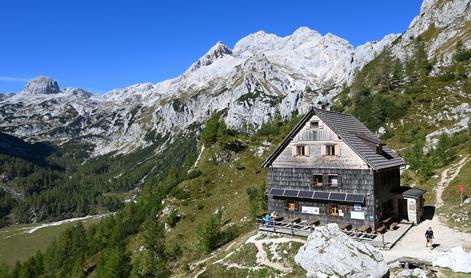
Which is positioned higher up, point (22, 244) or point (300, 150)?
point (300, 150)

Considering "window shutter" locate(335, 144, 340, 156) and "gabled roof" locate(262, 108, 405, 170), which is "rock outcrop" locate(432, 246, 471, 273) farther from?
"window shutter" locate(335, 144, 340, 156)

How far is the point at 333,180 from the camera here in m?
37.6

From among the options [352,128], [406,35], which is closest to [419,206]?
[352,128]

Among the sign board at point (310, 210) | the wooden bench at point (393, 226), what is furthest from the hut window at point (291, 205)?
the wooden bench at point (393, 226)

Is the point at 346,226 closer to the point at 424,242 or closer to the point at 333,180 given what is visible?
the point at 333,180

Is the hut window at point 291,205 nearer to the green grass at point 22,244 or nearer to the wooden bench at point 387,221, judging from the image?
the wooden bench at point 387,221

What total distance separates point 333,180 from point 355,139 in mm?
4576

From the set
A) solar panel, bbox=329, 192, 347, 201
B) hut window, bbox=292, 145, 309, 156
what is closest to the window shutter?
hut window, bbox=292, 145, 309, 156

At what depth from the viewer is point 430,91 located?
97.4m

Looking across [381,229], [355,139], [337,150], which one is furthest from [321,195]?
[355,139]

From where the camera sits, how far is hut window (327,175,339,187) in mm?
37156

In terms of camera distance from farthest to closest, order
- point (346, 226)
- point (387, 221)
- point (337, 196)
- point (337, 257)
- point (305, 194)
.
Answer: point (305, 194)
point (387, 221)
point (337, 196)
point (346, 226)
point (337, 257)

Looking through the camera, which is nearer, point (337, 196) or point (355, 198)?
point (355, 198)

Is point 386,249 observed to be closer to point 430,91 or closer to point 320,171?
point 320,171
